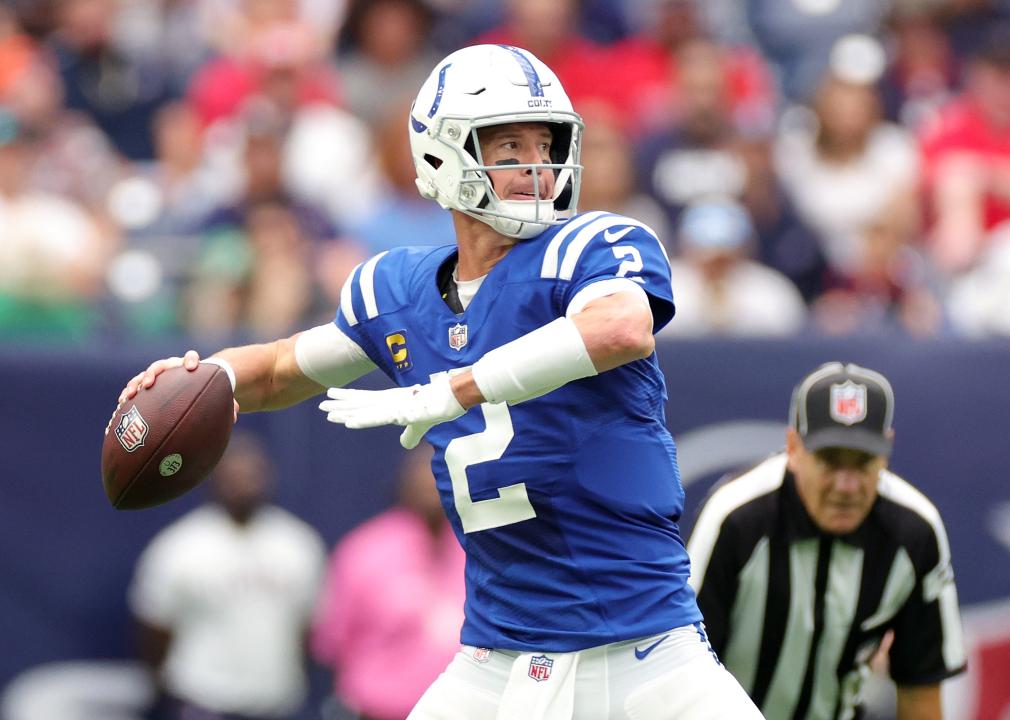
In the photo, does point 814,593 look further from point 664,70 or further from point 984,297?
point 664,70

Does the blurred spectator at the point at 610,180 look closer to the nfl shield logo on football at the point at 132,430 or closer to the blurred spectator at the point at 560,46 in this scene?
the blurred spectator at the point at 560,46

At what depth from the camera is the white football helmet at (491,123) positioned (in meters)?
3.82

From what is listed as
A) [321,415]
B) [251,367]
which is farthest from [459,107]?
[321,415]

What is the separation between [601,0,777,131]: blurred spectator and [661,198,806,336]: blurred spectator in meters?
1.36

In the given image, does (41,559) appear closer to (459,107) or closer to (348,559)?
(348,559)

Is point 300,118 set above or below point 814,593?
above

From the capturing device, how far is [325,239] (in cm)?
776

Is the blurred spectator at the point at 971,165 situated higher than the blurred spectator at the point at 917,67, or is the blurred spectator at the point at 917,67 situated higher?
the blurred spectator at the point at 917,67

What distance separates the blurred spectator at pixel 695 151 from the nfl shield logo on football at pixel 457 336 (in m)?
4.26

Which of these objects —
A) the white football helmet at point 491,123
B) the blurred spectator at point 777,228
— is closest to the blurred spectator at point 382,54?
the blurred spectator at point 777,228

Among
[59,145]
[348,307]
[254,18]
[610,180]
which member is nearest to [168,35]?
[254,18]

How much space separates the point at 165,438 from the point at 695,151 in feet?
15.8

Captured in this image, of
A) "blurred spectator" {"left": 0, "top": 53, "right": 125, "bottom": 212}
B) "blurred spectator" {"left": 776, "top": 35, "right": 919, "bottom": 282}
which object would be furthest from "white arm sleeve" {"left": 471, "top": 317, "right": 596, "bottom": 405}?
"blurred spectator" {"left": 0, "top": 53, "right": 125, "bottom": 212}

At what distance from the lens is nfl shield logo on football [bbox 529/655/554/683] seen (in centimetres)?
372
